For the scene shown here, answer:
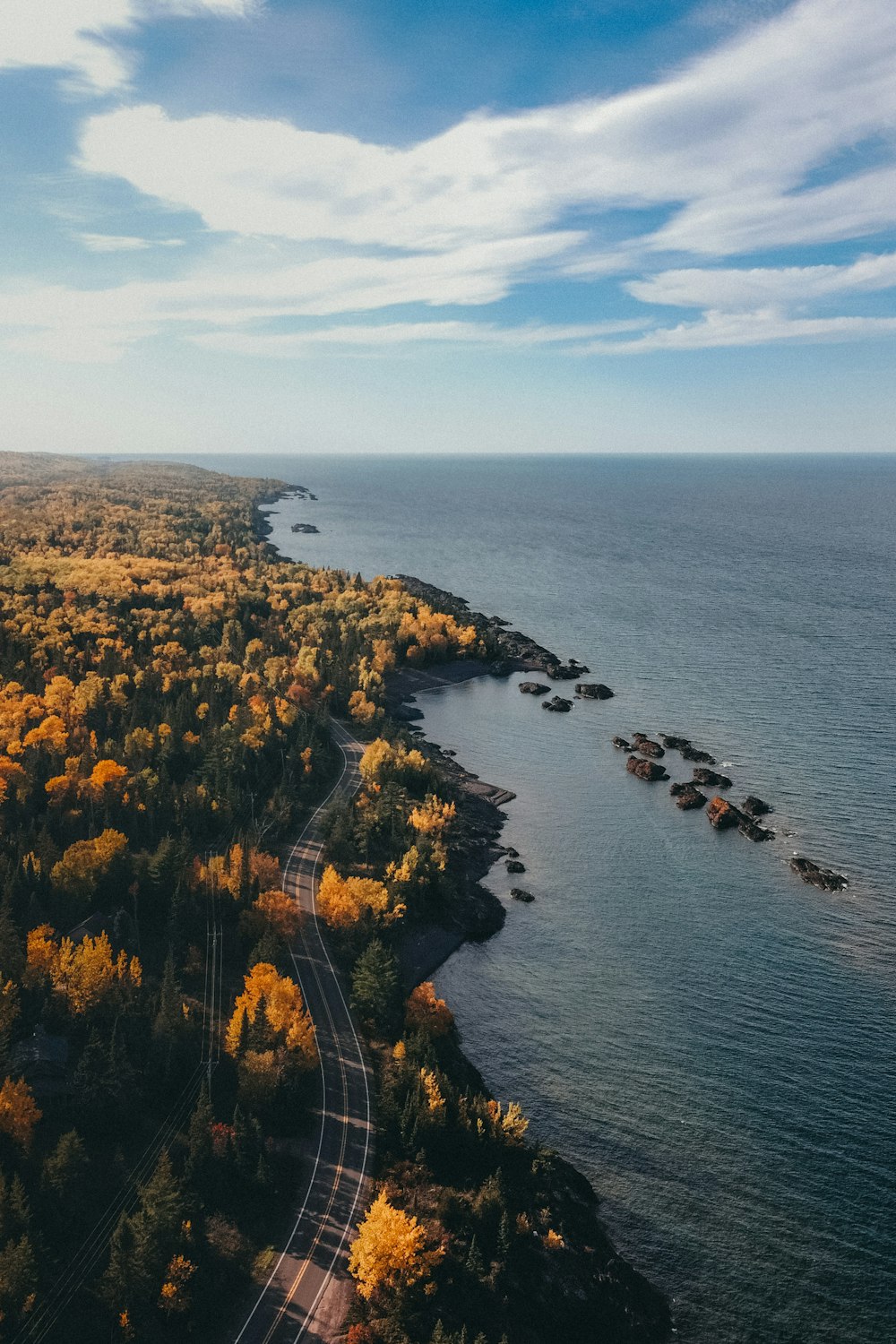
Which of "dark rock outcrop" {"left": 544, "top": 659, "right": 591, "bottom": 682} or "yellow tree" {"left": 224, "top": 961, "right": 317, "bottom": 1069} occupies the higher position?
"dark rock outcrop" {"left": 544, "top": 659, "right": 591, "bottom": 682}

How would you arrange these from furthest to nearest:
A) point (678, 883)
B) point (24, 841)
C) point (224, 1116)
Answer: point (678, 883) < point (24, 841) < point (224, 1116)

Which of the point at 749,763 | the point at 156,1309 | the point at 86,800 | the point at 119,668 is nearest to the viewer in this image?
the point at 156,1309

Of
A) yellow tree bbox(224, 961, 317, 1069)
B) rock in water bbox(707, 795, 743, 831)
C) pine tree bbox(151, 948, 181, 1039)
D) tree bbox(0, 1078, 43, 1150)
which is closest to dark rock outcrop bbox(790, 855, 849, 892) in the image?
rock in water bbox(707, 795, 743, 831)

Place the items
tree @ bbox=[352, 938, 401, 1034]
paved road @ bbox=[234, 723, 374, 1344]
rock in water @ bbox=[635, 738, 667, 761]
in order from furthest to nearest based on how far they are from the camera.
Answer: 1. rock in water @ bbox=[635, 738, 667, 761]
2. tree @ bbox=[352, 938, 401, 1034]
3. paved road @ bbox=[234, 723, 374, 1344]

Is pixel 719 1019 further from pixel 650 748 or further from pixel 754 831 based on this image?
pixel 650 748

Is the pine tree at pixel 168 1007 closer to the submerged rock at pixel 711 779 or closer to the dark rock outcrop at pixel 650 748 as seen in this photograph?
the submerged rock at pixel 711 779

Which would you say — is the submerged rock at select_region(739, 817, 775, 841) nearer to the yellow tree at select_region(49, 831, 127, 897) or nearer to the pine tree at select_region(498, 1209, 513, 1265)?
the pine tree at select_region(498, 1209, 513, 1265)

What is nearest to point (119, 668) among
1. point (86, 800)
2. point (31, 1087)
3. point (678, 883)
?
point (86, 800)

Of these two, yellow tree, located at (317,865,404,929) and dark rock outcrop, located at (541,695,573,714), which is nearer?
yellow tree, located at (317,865,404,929)

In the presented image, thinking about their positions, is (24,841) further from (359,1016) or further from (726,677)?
(726,677)
